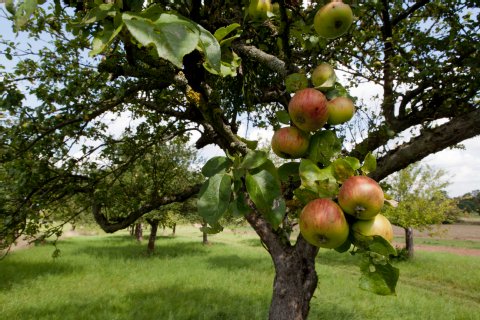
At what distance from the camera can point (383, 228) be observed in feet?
3.19

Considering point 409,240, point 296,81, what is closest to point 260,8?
point 296,81

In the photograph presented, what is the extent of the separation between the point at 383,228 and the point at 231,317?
35.0ft

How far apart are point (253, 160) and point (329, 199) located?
25 centimetres

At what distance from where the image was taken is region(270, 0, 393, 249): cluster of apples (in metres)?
0.96

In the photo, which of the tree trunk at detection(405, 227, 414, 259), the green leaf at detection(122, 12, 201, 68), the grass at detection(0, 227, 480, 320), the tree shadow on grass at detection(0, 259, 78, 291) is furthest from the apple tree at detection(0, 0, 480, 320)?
the tree trunk at detection(405, 227, 414, 259)

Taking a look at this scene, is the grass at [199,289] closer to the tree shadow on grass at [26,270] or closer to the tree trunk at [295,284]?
the tree shadow on grass at [26,270]

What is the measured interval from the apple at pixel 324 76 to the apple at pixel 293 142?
0.63ft

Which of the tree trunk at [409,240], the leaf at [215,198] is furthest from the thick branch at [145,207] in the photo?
the tree trunk at [409,240]

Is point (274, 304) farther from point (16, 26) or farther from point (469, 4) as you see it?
point (469, 4)

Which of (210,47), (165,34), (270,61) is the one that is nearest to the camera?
(165,34)

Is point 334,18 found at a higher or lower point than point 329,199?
higher

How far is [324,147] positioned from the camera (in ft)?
3.49

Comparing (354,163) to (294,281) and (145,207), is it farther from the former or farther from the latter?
(145,207)

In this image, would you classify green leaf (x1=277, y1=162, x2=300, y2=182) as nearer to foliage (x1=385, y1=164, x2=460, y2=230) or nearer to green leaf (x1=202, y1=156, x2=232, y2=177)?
green leaf (x1=202, y1=156, x2=232, y2=177)
